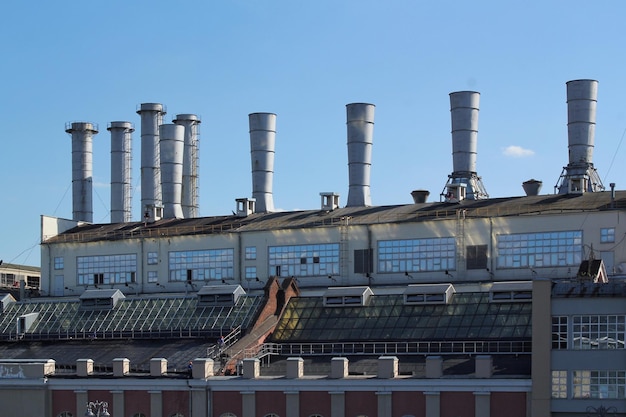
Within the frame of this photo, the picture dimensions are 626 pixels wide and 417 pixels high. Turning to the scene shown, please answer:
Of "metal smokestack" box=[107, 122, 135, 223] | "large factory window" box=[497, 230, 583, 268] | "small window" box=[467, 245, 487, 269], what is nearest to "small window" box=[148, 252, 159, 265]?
"metal smokestack" box=[107, 122, 135, 223]

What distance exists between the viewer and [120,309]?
86.4 metres

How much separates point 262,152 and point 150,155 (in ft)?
53.0

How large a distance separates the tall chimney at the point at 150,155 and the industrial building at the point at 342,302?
0.21 m

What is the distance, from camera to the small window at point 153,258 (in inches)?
3939

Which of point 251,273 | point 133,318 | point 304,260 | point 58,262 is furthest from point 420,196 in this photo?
point 58,262

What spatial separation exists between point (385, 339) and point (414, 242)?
1807cm

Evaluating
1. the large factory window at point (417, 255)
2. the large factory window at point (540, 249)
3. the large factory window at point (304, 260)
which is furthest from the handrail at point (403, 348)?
the large factory window at point (304, 260)

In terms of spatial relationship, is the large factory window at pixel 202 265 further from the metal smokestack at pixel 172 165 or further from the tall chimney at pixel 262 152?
the metal smokestack at pixel 172 165

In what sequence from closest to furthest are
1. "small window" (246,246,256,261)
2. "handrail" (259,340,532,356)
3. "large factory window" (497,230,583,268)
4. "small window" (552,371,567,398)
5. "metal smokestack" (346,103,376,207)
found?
"small window" (552,371,567,398), "handrail" (259,340,532,356), "large factory window" (497,230,583,268), "small window" (246,246,256,261), "metal smokestack" (346,103,376,207)

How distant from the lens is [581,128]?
9888cm

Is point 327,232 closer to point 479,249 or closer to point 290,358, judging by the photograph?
point 479,249

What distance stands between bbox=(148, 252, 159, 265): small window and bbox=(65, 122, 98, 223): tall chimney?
23.9 metres

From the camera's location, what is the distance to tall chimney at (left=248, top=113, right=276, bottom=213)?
107438 mm

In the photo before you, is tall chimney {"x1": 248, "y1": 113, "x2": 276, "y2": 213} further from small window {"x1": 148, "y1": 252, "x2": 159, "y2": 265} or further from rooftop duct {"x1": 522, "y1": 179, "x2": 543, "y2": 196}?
rooftop duct {"x1": 522, "y1": 179, "x2": 543, "y2": 196}
